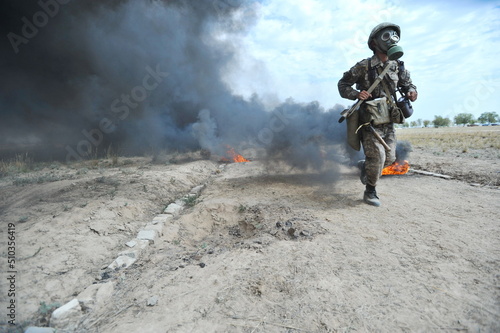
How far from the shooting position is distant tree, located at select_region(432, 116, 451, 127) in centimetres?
6769

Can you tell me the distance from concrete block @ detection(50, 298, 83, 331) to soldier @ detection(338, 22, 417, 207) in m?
3.81

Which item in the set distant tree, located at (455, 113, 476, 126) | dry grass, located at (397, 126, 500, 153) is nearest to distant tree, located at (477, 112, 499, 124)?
distant tree, located at (455, 113, 476, 126)

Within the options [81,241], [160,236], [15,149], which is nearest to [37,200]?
[81,241]

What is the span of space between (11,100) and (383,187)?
16058 mm

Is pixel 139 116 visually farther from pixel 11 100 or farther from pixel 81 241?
pixel 81 241

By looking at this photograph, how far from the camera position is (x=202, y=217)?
4.23 m

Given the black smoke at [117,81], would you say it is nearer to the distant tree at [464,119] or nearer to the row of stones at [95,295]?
the row of stones at [95,295]

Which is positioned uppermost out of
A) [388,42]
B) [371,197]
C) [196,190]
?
[388,42]

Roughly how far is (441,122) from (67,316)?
84.8m

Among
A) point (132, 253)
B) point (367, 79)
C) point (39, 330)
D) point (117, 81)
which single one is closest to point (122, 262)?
point (132, 253)

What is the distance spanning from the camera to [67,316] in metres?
2.12

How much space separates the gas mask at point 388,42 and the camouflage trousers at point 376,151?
3.38 ft

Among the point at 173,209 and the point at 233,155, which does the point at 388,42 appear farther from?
the point at 233,155

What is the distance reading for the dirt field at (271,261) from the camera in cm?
184
